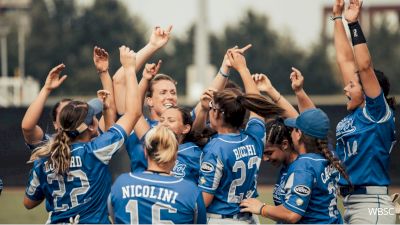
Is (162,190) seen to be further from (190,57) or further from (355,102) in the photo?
(190,57)

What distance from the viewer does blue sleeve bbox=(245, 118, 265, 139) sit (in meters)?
7.09

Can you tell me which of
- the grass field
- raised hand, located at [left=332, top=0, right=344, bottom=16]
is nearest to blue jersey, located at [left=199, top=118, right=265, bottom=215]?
raised hand, located at [left=332, top=0, right=344, bottom=16]

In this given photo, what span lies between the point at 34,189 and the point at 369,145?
8.52 feet

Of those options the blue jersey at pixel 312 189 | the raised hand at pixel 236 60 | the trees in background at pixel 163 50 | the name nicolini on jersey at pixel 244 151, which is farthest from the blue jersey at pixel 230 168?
the trees in background at pixel 163 50

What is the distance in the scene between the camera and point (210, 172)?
268 inches

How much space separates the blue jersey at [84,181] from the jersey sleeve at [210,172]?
0.67 meters

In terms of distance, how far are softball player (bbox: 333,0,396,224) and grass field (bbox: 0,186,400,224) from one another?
4027mm

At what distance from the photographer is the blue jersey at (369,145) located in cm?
731

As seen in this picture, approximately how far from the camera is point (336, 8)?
7.84 m

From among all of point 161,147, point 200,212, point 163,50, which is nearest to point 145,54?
point 161,147

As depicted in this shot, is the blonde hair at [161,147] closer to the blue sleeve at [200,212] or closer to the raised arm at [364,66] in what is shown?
the blue sleeve at [200,212]

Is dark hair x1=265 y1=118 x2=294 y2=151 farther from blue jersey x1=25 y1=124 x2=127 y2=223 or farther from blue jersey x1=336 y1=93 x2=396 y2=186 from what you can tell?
blue jersey x1=25 y1=124 x2=127 y2=223

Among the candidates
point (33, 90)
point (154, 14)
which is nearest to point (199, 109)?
point (33, 90)

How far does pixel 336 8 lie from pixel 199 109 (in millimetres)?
1450
